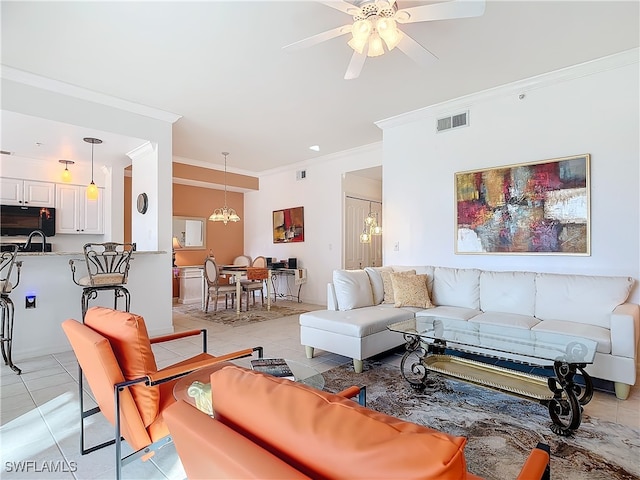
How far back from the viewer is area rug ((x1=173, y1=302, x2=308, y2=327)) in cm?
531

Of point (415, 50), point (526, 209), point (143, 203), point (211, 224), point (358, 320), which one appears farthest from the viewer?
point (211, 224)

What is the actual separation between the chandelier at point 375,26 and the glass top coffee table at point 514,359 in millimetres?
2183

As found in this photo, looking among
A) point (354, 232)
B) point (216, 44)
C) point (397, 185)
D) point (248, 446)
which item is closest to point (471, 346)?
point (248, 446)

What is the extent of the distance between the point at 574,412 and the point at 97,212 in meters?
6.91

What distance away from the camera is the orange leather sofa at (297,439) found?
54cm

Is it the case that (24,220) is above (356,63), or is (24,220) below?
below

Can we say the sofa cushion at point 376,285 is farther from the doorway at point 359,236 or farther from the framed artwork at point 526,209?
the doorway at point 359,236

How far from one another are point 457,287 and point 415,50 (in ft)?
8.35

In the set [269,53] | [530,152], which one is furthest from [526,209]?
[269,53]

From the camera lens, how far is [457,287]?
3.91 m

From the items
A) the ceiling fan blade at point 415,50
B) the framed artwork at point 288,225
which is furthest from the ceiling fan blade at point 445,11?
the framed artwork at point 288,225

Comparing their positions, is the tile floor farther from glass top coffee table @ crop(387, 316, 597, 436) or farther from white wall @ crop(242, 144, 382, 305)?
white wall @ crop(242, 144, 382, 305)

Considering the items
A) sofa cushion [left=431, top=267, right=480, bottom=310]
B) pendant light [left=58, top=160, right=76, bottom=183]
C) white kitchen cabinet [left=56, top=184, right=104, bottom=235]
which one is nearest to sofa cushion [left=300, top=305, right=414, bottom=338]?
sofa cushion [left=431, top=267, right=480, bottom=310]

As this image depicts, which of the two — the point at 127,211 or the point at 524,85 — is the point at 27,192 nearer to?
the point at 127,211
